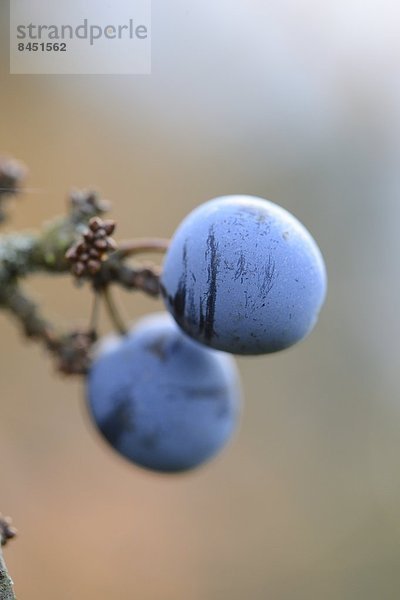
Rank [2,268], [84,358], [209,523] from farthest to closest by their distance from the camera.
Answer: [209,523] < [84,358] < [2,268]

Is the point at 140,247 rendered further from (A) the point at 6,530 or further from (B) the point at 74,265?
(A) the point at 6,530

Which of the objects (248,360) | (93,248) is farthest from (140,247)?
(248,360)

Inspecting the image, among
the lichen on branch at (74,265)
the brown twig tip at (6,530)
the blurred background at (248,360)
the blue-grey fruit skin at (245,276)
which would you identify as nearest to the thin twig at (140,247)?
the lichen on branch at (74,265)

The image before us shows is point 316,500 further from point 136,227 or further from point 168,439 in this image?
point 168,439

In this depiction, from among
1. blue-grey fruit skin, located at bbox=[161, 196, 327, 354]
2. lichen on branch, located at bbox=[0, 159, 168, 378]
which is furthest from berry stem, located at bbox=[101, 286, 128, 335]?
blue-grey fruit skin, located at bbox=[161, 196, 327, 354]

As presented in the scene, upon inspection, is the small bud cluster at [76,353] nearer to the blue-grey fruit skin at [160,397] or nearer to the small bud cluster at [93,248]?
the blue-grey fruit skin at [160,397]

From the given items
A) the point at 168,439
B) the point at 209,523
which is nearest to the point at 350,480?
the point at 209,523
